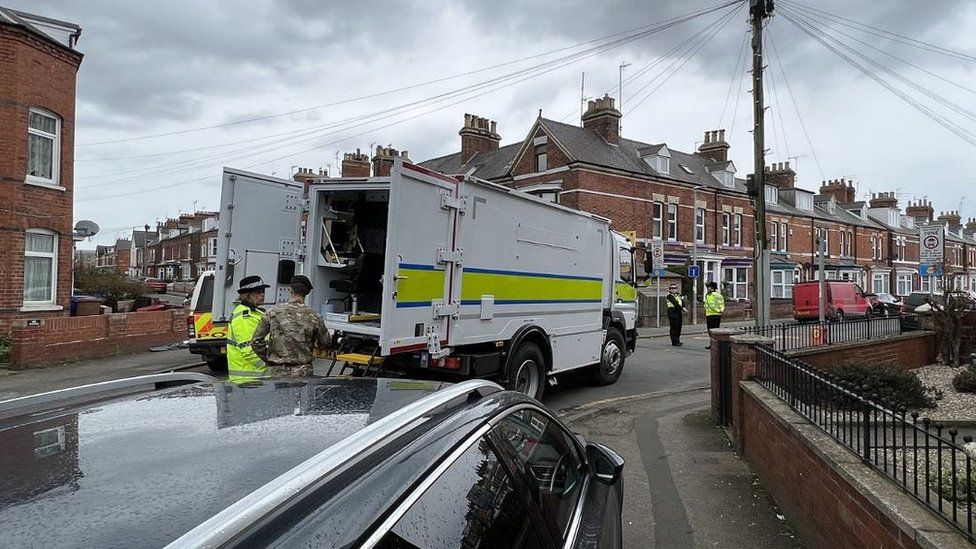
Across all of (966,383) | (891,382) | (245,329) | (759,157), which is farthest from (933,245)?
(245,329)

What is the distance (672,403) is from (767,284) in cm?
546

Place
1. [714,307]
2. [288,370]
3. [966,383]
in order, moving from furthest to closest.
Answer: [714,307] → [966,383] → [288,370]

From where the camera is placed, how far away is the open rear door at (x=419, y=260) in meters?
5.51

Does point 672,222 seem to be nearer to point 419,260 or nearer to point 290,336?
point 419,260

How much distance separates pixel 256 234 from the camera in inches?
264

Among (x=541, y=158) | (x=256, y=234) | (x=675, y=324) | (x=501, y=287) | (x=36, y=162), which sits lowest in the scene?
(x=675, y=324)

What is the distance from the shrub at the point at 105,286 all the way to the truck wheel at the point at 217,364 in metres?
14.2

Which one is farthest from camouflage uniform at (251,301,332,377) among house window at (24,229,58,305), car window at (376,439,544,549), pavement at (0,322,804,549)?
house window at (24,229,58,305)

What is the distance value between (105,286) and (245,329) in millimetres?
22204

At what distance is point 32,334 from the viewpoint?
1197 centimetres

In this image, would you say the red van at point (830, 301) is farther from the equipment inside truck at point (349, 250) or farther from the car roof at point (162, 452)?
the car roof at point (162, 452)

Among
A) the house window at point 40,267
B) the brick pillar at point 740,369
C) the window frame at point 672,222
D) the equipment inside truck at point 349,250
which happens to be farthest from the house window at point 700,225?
the equipment inside truck at point 349,250

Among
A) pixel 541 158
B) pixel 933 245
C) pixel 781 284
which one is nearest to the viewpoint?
pixel 933 245

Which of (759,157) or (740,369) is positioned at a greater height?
(759,157)
